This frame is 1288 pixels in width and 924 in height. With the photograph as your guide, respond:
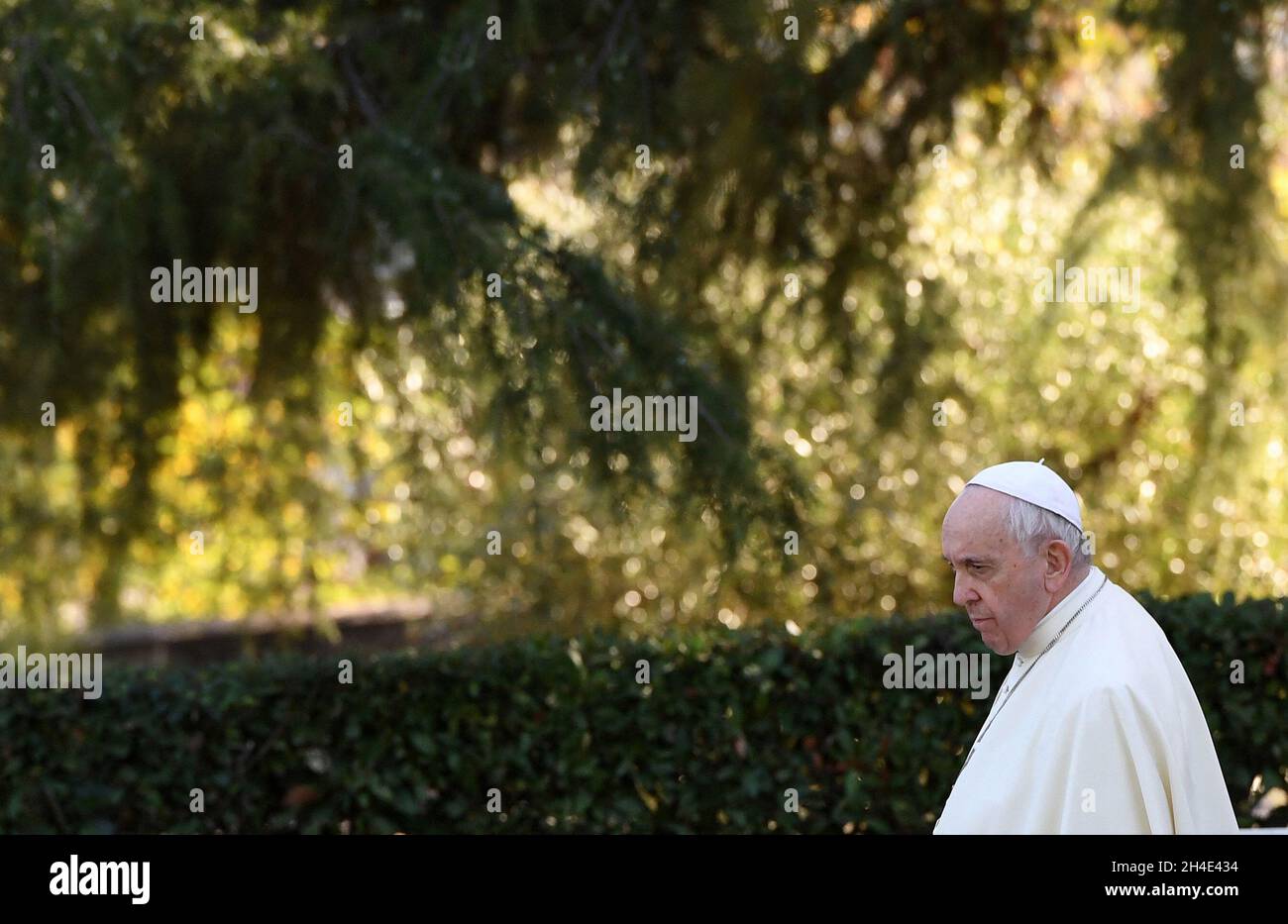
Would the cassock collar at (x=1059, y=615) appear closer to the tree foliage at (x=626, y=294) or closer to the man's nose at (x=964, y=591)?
the man's nose at (x=964, y=591)

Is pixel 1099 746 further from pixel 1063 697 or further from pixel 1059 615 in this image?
pixel 1059 615

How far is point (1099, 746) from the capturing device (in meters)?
2.62

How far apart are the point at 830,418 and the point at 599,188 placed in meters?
2.25

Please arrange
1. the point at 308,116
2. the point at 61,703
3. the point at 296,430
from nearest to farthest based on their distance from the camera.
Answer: the point at 61,703, the point at 308,116, the point at 296,430

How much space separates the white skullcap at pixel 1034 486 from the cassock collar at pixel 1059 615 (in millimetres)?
115

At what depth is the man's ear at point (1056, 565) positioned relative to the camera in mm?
2910

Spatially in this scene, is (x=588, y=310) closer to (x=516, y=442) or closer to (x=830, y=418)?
(x=516, y=442)

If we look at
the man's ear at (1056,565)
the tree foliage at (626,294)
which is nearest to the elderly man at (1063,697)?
the man's ear at (1056,565)

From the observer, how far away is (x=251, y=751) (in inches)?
197

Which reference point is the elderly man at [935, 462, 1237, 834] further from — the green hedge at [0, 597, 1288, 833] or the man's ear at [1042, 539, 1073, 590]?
the green hedge at [0, 597, 1288, 833]

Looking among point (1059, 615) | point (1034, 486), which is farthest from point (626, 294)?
point (1059, 615)

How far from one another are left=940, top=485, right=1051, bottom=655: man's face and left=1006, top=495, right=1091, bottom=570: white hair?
0.01m

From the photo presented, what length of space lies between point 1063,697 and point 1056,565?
32 cm

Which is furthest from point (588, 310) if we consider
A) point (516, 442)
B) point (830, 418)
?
point (830, 418)
